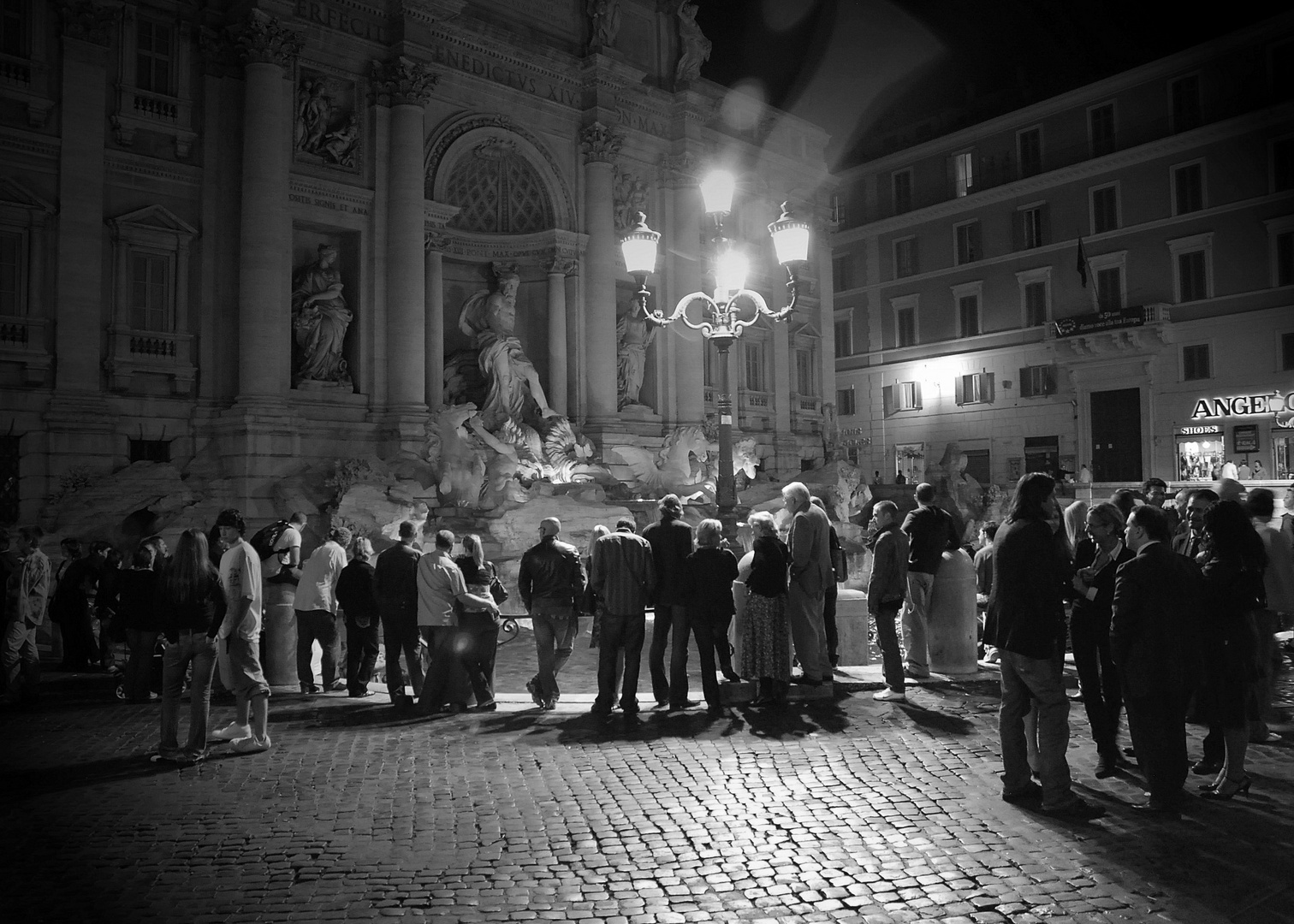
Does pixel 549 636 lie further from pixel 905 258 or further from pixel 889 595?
pixel 905 258

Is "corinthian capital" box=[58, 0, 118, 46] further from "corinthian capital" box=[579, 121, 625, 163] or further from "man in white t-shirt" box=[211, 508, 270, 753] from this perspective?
"man in white t-shirt" box=[211, 508, 270, 753]

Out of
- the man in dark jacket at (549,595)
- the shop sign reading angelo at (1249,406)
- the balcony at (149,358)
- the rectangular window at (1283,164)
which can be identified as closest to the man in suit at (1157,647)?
the man in dark jacket at (549,595)

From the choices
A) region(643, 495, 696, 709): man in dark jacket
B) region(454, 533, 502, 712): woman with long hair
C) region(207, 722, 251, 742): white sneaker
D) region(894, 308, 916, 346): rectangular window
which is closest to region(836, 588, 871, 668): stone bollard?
region(643, 495, 696, 709): man in dark jacket

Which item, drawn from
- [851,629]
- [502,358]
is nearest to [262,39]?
[502,358]

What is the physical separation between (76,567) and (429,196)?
12.8m

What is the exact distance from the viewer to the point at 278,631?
9484 mm

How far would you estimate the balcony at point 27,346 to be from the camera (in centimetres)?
1636

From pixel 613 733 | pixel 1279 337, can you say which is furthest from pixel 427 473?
pixel 1279 337

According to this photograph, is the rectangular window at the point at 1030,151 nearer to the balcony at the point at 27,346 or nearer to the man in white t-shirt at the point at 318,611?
the balcony at the point at 27,346

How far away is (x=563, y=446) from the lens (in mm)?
21312

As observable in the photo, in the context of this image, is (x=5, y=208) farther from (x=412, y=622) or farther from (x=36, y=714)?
(x=412, y=622)

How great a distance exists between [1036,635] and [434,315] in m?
18.1

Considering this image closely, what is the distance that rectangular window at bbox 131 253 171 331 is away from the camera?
17.9 m

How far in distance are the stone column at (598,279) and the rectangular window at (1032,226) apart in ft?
60.4
